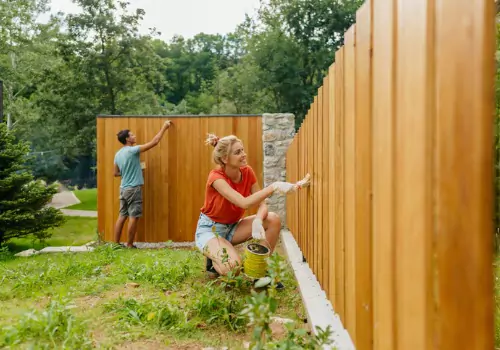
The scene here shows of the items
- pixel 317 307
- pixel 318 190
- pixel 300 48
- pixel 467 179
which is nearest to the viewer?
pixel 467 179

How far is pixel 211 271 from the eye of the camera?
162 inches

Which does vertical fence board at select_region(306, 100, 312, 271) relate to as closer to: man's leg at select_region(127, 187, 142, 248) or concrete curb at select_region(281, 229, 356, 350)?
concrete curb at select_region(281, 229, 356, 350)

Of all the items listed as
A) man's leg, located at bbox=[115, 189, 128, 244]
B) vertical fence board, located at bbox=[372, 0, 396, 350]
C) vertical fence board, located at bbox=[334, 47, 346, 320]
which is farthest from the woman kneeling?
man's leg, located at bbox=[115, 189, 128, 244]

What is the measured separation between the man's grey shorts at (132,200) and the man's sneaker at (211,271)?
9.64 feet

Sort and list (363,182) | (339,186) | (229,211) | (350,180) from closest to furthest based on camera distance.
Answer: (363,182) < (350,180) < (339,186) < (229,211)

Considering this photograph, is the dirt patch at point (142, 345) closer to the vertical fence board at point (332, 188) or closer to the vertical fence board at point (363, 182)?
the vertical fence board at point (332, 188)

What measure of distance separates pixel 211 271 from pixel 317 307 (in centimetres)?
167

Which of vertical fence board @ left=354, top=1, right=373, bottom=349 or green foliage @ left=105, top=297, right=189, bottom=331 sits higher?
vertical fence board @ left=354, top=1, right=373, bottom=349

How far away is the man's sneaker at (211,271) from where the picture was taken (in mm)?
4070

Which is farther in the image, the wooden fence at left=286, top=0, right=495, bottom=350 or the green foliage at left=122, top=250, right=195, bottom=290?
the green foliage at left=122, top=250, right=195, bottom=290

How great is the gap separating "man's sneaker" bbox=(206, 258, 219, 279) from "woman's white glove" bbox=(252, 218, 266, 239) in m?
0.54

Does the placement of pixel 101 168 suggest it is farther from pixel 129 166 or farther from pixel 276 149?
pixel 276 149

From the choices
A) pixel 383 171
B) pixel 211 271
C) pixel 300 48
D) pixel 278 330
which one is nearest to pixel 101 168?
pixel 211 271

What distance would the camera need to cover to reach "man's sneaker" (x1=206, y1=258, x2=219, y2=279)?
4.07 metres
